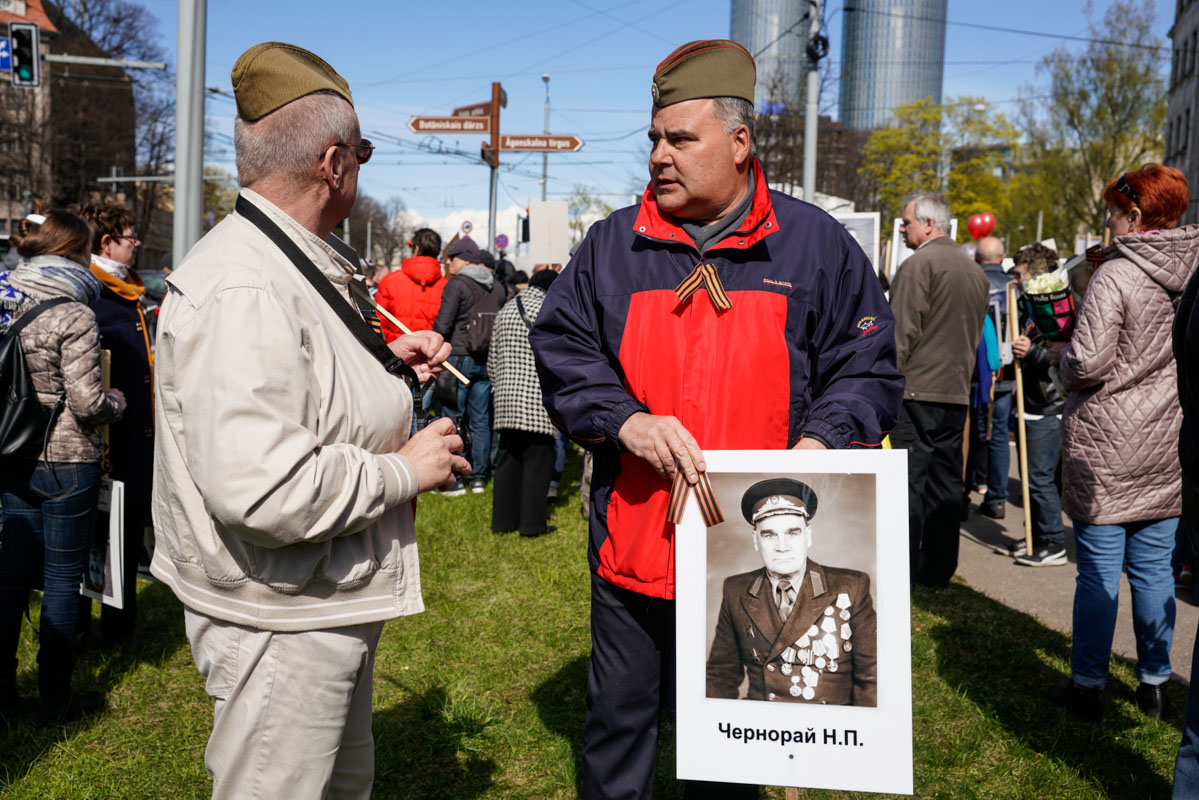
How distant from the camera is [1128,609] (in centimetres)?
544

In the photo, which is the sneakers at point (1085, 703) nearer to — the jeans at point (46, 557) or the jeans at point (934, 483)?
the jeans at point (934, 483)

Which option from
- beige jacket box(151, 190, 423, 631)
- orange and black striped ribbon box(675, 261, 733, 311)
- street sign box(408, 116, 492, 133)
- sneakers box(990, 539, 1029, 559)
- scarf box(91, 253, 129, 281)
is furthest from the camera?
street sign box(408, 116, 492, 133)

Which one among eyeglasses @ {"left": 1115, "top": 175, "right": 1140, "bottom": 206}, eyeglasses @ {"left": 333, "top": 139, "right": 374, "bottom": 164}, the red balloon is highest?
the red balloon

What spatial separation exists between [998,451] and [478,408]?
15.3ft

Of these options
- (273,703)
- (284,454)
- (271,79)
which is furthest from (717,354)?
(273,703)

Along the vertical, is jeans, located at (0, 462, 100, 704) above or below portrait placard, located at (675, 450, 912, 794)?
below

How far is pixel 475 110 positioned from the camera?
20625 millimetres

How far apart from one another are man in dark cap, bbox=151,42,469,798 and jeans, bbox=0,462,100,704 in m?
2.16

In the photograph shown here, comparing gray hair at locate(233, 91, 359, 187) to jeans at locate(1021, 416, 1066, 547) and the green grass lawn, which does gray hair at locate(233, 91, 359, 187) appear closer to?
the green grass lawn

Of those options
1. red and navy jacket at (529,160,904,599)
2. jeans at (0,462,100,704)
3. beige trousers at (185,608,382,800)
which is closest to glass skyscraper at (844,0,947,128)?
jeans at (0,462,100,704)

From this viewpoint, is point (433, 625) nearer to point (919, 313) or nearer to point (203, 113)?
point (919, 313)

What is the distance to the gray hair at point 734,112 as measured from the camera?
95.0 inches

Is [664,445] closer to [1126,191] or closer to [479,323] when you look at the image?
[1126,191]

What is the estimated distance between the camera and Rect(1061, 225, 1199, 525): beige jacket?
374cm
